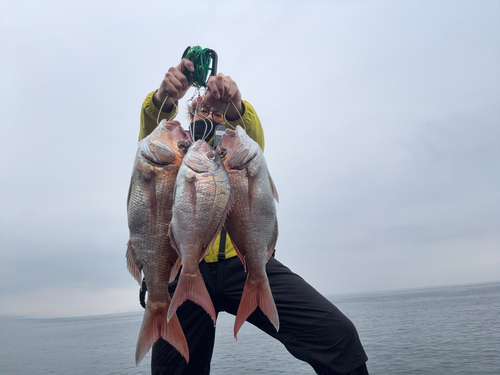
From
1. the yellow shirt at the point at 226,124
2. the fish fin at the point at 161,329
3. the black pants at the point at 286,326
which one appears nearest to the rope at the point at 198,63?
the yellow shirt at the point at 226,124

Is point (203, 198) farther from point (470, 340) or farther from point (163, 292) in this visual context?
point (470, 340)

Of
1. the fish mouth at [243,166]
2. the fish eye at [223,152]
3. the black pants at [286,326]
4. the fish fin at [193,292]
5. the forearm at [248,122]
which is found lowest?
the black pants at [286,326]

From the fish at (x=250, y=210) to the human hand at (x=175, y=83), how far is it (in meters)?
0.56

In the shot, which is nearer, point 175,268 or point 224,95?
point 175,268

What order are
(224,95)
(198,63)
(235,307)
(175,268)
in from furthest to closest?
(235,307)
(198,63)
(224,95)
(175,268)

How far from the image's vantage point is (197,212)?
2182 millimetres

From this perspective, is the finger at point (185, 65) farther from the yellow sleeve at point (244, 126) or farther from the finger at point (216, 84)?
the yellow sleeve at point (244, 126)

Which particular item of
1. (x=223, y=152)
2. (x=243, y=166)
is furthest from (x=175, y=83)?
(x=243, y=166)

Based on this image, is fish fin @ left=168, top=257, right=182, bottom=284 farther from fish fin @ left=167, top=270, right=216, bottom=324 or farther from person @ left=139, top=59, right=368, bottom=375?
person @ left=139, top=59, right=368, bottom=375

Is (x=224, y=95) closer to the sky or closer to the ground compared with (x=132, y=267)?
closer to the sky

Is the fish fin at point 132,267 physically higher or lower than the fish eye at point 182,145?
lower

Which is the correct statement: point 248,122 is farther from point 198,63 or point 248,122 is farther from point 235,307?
point 235,307

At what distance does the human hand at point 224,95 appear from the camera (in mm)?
2467

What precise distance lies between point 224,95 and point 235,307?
1.89 metres
